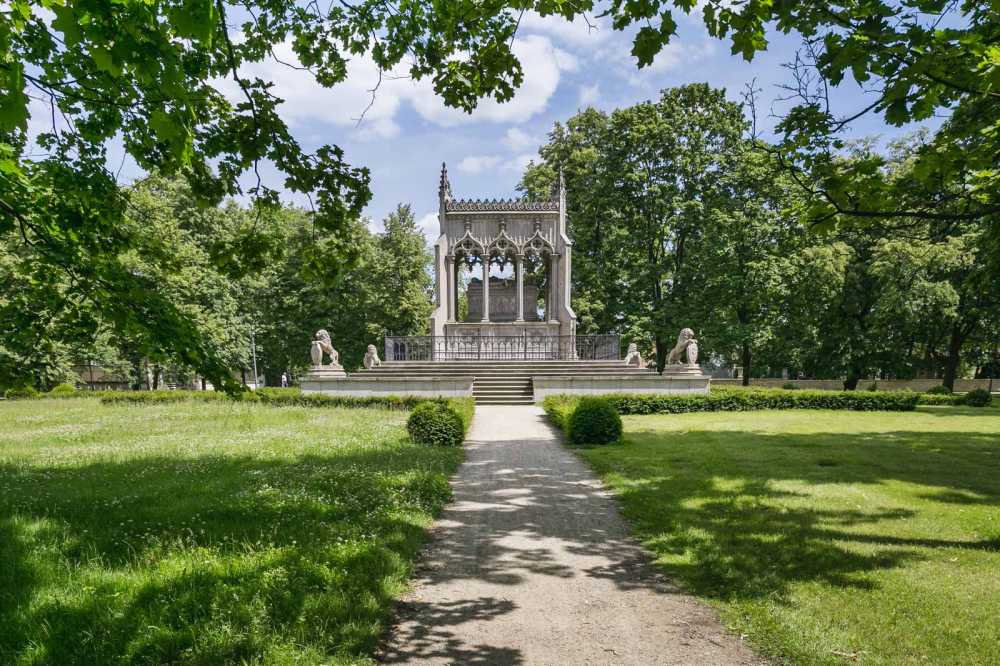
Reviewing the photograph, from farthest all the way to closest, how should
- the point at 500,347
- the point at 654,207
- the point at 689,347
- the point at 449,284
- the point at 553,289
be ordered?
the point at 654,207, the point at 553,289, the point at 449,284, the point at 500,347, the point at 689,347

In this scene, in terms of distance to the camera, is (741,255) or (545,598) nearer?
(545,598)

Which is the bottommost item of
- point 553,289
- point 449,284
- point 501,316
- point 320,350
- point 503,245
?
point 320,350

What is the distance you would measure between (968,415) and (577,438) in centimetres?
1752

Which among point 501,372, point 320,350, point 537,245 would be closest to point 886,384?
point 537,245

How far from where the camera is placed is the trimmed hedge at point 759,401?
20406mm

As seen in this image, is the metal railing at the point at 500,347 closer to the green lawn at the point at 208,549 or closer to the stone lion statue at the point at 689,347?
the stone lion statue at the point at 689,347

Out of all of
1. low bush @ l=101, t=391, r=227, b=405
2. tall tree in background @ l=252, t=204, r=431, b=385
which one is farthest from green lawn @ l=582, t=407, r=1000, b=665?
tall tree in background @ l=252, t=204, r=431, b=385

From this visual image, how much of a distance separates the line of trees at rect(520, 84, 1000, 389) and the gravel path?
25778mm

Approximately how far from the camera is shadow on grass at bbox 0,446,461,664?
12.5 feet

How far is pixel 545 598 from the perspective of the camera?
4.86 metres

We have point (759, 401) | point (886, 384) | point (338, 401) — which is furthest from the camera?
point (886, 384)

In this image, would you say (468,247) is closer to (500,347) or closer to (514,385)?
(500,347)

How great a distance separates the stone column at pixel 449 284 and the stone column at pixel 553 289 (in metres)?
5.49

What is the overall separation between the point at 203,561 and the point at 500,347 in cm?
2488
